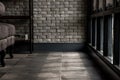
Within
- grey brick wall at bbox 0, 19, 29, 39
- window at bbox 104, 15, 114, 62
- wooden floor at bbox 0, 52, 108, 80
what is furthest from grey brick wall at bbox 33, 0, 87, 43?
window at bbox 104, 15, 114, 62

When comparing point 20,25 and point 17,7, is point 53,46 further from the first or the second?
point 17,7

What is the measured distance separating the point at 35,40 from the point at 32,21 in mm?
500

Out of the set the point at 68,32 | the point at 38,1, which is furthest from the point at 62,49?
the point at 38,1

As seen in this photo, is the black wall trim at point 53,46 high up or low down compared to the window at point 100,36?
down

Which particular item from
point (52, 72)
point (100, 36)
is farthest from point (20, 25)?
point (52, 72)

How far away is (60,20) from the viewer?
19.2 ft

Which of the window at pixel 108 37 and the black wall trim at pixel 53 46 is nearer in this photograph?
the window at pixel 108 37

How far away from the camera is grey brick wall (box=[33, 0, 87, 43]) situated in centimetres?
585

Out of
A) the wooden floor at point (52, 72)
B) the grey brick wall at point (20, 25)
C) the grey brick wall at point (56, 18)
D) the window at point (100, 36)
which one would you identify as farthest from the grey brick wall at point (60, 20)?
the wooden floor at point (52, 72)

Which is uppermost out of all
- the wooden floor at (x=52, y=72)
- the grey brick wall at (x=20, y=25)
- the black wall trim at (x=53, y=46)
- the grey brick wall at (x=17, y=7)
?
the grey brick wall at (x=17, y=7)

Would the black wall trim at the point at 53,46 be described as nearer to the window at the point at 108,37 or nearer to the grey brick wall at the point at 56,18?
the grey brick wall at the point at 56,18

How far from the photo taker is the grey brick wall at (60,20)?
5.85 meters

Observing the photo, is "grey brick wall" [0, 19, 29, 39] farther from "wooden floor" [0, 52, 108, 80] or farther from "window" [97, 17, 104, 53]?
"window" [97, 17, 104, 53]

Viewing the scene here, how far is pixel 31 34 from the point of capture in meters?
5.49
